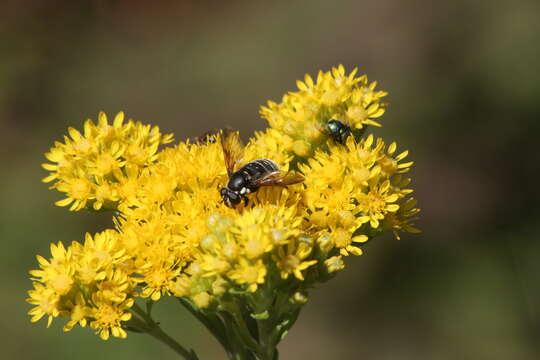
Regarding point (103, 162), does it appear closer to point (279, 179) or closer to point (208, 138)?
point (208, 138)

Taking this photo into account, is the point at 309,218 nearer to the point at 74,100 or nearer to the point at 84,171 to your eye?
the point at 84,171

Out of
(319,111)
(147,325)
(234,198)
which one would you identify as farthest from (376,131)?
(147,325)

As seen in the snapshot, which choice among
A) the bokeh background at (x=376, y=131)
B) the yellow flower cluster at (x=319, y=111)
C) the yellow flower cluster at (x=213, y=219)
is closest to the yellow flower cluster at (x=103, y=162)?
the yellow flower cluster at (x=213, y=219)

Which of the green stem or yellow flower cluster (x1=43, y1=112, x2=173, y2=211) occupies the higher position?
yellow flower cluster (x1=43, y1=112, x2=173, y2=211)

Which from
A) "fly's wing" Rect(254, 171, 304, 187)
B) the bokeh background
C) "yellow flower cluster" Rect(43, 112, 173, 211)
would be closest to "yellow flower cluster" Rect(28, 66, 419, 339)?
"yellow flower cluster" Rect(43, 112, 173, 211)

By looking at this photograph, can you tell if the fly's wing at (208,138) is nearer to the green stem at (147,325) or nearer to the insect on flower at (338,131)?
the insect on flower at (338,131)

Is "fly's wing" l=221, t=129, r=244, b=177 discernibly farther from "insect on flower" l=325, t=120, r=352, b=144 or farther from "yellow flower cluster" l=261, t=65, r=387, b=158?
"insect on flower" l=325, t=120, r=352, b=144
